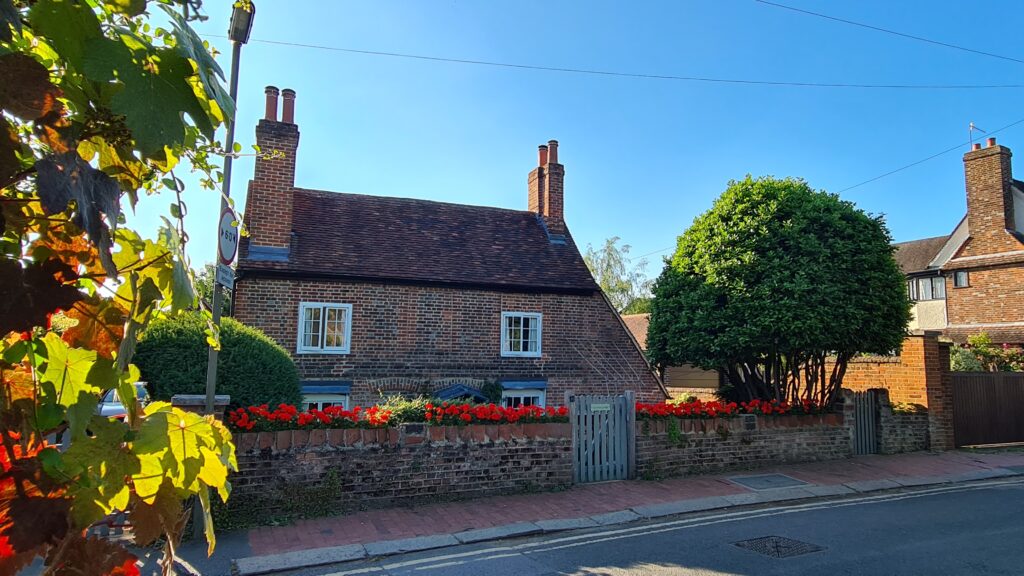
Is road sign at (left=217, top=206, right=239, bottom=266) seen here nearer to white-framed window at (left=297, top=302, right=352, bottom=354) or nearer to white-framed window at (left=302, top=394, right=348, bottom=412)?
white-framed window at (left=297, top=302, right=352, bottom=354)

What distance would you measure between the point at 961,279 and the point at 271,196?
3078cm

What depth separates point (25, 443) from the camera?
0.97 m

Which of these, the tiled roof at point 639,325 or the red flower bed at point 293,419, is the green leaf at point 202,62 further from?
the tiled roof at point 639,325

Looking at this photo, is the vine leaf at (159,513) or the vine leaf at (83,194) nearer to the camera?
the vine leaf at (83,194)

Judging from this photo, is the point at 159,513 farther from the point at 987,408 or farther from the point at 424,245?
the point at 987,408

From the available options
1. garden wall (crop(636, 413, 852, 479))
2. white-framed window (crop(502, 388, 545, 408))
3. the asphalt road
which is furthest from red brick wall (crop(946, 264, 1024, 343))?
the asphalt road

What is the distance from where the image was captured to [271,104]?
1520cm

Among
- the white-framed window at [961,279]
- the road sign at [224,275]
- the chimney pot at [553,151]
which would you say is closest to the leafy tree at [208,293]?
the road sign at [224,275]

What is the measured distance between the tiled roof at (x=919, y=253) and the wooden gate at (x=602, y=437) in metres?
28.5

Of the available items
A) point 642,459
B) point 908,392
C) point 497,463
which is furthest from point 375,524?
point 908,392

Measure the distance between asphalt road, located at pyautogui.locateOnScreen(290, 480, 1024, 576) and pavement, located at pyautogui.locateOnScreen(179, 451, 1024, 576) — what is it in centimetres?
25

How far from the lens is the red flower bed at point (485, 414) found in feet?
29.7

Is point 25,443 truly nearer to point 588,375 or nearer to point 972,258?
point 588,375

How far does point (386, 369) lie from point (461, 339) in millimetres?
2064
